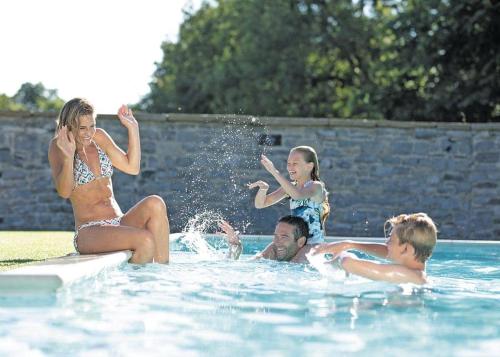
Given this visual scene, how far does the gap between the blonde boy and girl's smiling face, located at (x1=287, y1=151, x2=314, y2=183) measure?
1.86 meters

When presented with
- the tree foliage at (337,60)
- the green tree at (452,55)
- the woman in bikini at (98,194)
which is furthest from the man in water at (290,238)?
the green tree at (452,55)

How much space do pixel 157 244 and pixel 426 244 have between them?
1.85 metres

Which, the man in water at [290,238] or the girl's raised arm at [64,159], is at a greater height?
the girl's raised arm at [64,159]

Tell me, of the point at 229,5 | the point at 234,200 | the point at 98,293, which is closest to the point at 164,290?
the point at 98,293

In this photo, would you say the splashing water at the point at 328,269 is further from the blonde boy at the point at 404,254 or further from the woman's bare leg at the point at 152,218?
the woman's bare leg at the point at 152,218

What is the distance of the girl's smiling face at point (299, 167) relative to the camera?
21.3ft

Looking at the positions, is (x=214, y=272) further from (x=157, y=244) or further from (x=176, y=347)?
(x=176, y=347)

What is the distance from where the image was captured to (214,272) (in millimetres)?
5562

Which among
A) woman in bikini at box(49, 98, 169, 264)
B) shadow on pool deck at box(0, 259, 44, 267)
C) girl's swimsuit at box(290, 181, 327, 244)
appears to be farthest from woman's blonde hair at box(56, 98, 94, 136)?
girl's swimsuit at box(290, 181, 327, 244)

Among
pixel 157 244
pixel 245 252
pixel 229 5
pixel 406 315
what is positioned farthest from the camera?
pixel 229 5

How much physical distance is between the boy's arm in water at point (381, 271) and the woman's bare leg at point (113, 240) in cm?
140

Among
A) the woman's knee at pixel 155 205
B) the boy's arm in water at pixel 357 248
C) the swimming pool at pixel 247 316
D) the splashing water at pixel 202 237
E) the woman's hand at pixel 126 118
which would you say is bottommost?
the splashing water at pixel 202 237

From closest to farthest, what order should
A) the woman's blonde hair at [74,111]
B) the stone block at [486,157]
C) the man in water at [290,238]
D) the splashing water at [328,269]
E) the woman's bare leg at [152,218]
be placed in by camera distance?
the splashing water at [328,269] < the woman's blonde hair at [74,111] < the woman's bare leg at [152,218] < the man in water at [290,238] < the stone block at [486,157]

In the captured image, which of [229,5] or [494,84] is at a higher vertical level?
[229,5]
